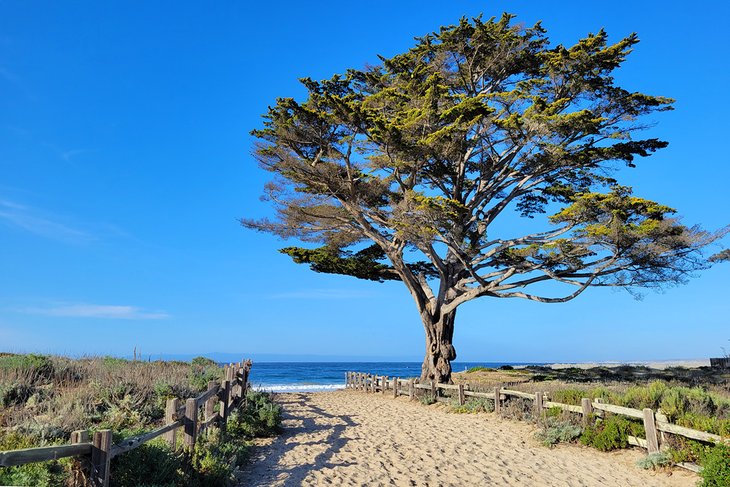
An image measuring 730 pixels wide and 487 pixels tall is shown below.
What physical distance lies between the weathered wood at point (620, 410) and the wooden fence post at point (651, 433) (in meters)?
0.17

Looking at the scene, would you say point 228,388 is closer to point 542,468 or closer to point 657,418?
point 542,468

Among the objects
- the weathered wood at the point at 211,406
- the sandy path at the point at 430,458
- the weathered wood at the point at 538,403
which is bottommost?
the sandy path at the point at 430,458

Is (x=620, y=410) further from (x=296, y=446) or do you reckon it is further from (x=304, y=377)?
(x=304, y=377)

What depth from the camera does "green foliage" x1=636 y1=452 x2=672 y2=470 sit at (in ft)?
29.0

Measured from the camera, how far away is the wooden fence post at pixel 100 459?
4.92 meters

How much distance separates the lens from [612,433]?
33.1 feet

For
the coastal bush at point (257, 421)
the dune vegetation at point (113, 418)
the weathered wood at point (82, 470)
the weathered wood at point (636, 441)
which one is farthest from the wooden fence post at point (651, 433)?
the weathered wood at point (82, 470)

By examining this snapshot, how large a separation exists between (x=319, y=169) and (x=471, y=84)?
24.1ft

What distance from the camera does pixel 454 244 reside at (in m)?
18.1

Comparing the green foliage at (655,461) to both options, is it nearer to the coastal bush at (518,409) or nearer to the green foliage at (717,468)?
the green foliage at (717,468)

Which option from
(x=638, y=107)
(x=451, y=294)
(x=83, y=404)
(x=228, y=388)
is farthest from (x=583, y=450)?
(x=638, y=107)

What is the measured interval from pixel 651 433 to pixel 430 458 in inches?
157

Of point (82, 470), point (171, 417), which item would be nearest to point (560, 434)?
point (171, 417)

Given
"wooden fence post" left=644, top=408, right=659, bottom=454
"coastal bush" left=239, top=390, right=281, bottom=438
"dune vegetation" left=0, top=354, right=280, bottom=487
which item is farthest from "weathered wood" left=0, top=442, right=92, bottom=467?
"wooden fence post" left=644, top=408, right=659, bottom=454
